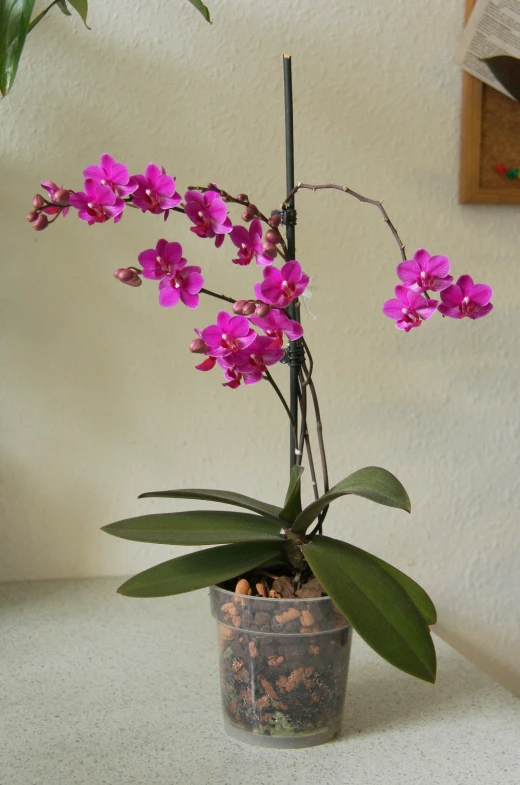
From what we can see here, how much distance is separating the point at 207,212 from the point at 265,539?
1.01ft

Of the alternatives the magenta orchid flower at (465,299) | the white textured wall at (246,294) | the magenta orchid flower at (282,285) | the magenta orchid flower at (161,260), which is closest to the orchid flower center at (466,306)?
the magenta orchid flower at (465,299)

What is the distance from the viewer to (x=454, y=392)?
1.22 meters

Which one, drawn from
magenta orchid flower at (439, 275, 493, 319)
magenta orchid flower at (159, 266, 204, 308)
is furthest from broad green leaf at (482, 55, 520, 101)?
magenta orchid flower at (159, 266, 204, 308)

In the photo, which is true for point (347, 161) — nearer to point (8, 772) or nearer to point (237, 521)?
point (237, 521)

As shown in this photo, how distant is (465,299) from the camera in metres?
0.70

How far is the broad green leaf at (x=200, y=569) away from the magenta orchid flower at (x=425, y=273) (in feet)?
0.92

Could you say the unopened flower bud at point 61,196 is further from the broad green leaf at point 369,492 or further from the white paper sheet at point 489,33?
the white paper sheet at point 489,33

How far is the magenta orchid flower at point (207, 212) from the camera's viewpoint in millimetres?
687

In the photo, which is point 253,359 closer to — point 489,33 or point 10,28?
point 10,28

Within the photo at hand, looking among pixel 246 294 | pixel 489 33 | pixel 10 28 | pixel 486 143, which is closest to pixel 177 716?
pixel 246 294

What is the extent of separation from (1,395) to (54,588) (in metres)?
0.30

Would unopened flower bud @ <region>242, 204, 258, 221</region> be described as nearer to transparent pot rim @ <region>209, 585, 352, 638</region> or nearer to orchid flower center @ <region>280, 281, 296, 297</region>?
orchid flower center @ <region>280, 281, 296, 297</region>

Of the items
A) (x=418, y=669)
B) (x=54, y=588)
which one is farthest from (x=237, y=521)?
(x=54, y=588)

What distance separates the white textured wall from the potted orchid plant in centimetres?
44
